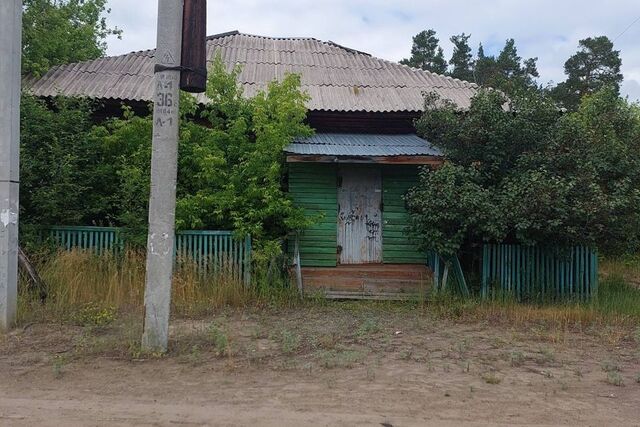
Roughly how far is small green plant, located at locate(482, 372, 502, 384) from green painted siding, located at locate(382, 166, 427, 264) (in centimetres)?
543

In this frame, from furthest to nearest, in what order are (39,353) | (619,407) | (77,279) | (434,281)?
(434,281) < (77,279) < (39,353) < (619,407)

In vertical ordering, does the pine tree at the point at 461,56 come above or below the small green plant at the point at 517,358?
above

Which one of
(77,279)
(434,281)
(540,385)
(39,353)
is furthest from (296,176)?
(540,385)

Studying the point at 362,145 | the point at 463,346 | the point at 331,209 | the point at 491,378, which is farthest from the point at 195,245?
the point at 491,378

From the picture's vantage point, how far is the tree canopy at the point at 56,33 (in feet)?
41.6

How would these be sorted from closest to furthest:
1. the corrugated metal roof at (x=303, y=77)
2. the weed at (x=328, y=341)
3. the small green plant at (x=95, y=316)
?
the weed at (x=328, y=341), the small green plant at (x=95, y=316), the corrugated metal roof at (x=303, y=77)

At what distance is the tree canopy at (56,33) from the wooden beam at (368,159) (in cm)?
669

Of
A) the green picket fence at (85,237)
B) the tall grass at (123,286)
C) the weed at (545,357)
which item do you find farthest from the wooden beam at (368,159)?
the weed at (545,357)

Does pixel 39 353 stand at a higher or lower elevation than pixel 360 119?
lower

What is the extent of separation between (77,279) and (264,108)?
167 inches

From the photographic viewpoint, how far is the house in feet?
31.7

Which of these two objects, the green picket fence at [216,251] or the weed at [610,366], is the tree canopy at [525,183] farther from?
the green picket fence at [216,251]

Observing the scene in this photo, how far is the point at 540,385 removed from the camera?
487 cm

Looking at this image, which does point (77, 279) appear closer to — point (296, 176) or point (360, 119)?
point (296, 176)
